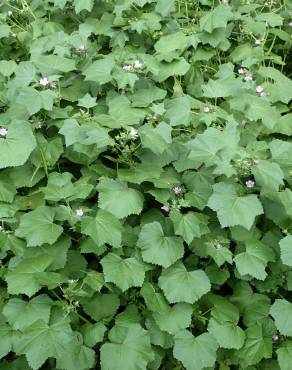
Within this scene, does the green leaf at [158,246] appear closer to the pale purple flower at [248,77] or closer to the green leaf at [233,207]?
the green leaf at [233,207]

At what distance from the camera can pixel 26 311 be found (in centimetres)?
264

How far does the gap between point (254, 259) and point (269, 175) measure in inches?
18.9

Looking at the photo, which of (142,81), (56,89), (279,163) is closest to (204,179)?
(279,163)

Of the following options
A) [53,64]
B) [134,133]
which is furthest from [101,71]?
[134,133]

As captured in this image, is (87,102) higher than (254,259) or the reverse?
higher

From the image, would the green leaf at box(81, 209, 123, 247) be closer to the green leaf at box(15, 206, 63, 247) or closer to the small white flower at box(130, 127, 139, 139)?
the green leaf at box(15, 206, 63, 247)

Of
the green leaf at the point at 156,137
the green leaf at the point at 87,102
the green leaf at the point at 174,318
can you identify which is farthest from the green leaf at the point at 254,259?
the green leaf at the point at 87,102

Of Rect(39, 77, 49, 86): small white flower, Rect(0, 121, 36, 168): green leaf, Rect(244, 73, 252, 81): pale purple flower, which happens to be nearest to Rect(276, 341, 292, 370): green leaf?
Rect(0, 121, 36, 168): green leaf

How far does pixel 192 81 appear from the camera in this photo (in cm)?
383

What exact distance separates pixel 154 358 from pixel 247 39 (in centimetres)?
273

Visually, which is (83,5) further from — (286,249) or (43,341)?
(43,341)

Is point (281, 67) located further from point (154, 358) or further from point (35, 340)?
point (35, 340)

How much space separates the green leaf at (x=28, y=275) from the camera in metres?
2.58

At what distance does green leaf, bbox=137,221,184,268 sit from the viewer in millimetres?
2734
